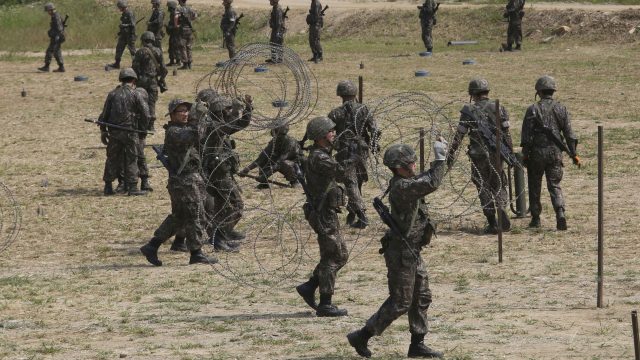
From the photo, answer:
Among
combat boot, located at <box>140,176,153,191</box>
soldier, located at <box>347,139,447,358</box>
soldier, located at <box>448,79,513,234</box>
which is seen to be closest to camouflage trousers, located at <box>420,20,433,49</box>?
combat boot, located at <box>140,176,153,191</box>

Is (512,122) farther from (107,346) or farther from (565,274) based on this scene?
(107,346)

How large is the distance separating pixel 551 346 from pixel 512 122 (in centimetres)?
1385

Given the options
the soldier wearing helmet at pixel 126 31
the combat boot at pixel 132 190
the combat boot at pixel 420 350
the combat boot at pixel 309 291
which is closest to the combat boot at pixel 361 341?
the combat boot at pixel 420 350

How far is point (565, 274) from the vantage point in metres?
13.8

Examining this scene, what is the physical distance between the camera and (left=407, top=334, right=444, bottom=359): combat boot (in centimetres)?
1066

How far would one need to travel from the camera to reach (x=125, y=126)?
1928cm

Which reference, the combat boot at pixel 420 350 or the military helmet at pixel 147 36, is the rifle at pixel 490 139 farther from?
the military helmet at pixel 147 36

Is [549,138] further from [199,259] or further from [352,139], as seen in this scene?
[199,259]

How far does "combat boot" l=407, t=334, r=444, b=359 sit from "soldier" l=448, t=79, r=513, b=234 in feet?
17.1

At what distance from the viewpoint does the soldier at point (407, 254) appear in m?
10.5

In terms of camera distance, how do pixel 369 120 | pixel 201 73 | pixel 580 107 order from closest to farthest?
pixel 369 120
pixel 580 107
pixel 201 73

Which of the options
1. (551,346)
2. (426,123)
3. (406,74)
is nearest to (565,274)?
(551,346)

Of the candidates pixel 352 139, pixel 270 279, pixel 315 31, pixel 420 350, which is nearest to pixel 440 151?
pixel 420 350

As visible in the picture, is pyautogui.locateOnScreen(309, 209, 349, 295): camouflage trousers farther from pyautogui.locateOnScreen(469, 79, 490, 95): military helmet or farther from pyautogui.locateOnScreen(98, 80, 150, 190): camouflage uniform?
pyautogui.locateOnScreen(98, 80, 150, 190): camouflage uniform
